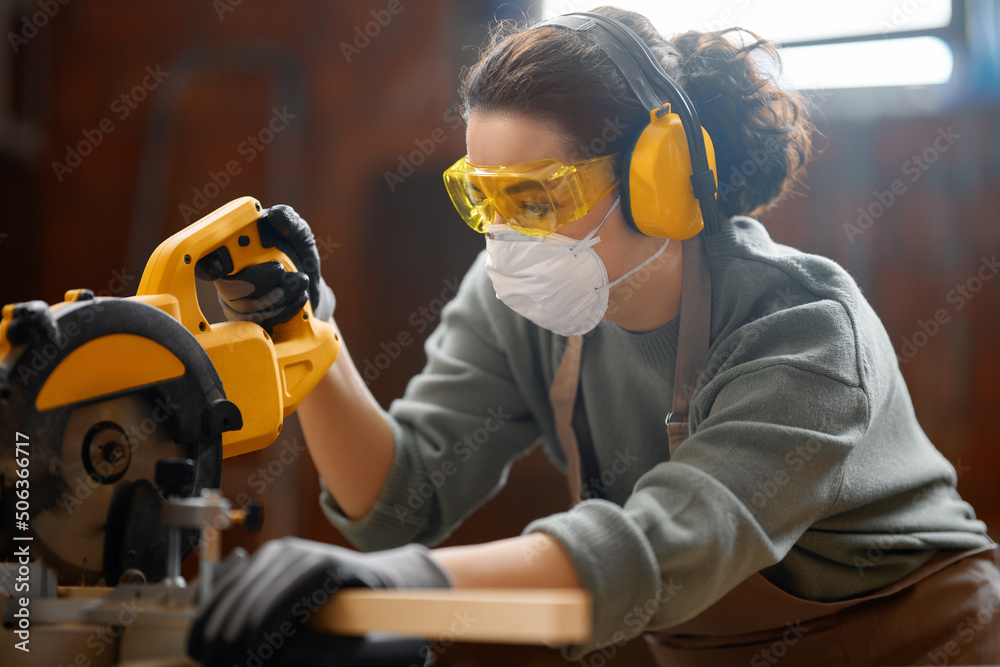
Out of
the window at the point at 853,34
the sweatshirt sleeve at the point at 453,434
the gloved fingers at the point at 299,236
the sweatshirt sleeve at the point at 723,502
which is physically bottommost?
the sweatshirt sleeve at the point at 453,434

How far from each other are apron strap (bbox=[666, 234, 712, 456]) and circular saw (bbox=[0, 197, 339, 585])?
62cm

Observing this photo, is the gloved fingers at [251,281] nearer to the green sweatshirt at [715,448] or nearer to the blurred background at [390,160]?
the green sweatshirt at [715,448]

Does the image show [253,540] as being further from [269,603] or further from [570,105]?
[269,603]

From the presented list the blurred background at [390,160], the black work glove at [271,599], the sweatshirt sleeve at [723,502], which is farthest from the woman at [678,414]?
the blurred background at [390,160]

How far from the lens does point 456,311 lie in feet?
5.32

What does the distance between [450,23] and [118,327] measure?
234 cm

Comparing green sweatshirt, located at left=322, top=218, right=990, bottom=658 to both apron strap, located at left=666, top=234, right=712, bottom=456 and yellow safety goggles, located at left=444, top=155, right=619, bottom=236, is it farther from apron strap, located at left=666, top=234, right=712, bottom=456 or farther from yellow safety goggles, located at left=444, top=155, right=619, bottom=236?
yellow safety goggles, located at left=444, top=155, right=619, bottom=236

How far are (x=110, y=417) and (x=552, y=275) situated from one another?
0.64m

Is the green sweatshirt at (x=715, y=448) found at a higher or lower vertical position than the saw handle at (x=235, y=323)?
lower

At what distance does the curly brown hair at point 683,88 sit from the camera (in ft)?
3.78

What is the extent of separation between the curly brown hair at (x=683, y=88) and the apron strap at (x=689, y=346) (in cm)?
16

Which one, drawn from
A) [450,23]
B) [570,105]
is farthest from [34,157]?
[570,105]

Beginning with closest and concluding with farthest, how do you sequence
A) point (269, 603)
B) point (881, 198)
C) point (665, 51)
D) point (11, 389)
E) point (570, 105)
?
1. point (269, 603)
2. point (11, 389)
3. point (570, 105)
4. point (665, 51)
5. point (881, 198)

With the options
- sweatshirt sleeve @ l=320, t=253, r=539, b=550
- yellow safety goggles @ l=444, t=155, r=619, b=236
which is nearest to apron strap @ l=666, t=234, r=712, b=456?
yellow safety goggles @ l=444, t=155, r=619, b=236
